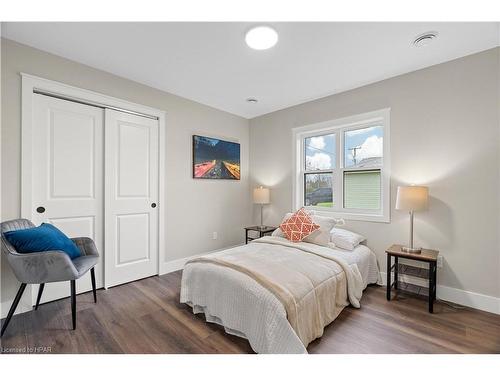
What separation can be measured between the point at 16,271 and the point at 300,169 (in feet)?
11.4

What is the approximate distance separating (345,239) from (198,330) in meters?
1.89

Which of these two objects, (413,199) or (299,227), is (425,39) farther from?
(299,227)

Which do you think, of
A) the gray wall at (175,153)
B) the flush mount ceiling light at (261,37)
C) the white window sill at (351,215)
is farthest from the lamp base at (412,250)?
the gray wall at (175,153)

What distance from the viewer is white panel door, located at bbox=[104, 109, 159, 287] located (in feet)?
8.87

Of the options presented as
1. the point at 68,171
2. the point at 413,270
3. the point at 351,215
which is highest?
the point at 68,171

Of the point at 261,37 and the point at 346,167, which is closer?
the point at 261,37

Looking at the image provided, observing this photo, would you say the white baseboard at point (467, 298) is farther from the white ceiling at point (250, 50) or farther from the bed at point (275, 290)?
the white ceiling at point (250, 50)

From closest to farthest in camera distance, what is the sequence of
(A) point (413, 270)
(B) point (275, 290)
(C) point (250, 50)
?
1. (B) point (275, 290)
2. (C) point (250, 50)
3. (A) point (413, 270)

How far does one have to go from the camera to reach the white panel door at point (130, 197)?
271 centimetres

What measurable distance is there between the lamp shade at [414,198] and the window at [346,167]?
0.44m

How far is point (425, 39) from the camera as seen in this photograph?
2.03 metres

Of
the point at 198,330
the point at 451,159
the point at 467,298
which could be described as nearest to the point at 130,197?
the point at 198,330

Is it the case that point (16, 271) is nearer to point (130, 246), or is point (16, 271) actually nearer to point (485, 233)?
point (130, 246)

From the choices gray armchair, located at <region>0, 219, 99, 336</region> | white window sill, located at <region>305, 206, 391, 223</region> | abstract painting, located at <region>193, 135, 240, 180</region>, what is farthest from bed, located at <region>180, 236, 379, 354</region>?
abstract painting, located at <region>193, 135, 240, 180</region>
